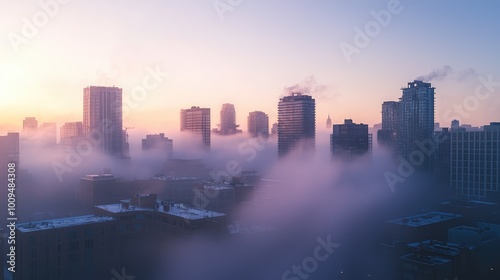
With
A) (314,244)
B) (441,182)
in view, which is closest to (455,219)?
(314,244)

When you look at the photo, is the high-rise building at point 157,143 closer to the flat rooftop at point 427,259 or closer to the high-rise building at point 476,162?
the high-rise building at point 476,162

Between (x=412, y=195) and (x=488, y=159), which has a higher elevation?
(x=488, y=159)

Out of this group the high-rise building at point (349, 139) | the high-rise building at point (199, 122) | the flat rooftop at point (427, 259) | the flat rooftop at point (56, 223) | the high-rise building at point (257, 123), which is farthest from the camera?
the high-rise building at point (257, 123)

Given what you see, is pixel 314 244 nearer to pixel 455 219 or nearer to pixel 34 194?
pixel 455 219

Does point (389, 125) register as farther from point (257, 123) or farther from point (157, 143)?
point (157, 143)

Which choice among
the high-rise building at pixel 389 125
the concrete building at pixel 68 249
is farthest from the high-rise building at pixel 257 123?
the concrete building at pixel 68 249

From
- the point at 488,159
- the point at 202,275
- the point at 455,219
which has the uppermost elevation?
the point at 488,159
